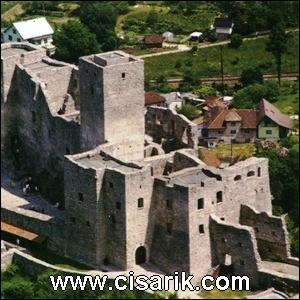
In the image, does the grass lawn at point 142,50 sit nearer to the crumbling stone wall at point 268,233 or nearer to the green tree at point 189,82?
the green tree at point 189,82

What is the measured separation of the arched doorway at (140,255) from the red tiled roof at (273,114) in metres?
21.6

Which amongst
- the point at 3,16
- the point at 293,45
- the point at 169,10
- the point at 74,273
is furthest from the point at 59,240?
the point at 3,16

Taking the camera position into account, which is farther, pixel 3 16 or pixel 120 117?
pixel 3 16

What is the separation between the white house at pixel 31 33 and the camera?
109688 millimetres

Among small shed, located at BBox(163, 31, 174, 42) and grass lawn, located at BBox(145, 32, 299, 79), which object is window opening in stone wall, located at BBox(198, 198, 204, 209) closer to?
grass lawn, located at BBox(145, 32, 299, 79)

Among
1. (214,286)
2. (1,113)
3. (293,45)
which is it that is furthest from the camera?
(293,45)

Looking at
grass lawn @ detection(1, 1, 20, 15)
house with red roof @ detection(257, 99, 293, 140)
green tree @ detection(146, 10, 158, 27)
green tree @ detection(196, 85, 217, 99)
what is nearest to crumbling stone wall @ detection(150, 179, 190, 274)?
house with red roof @ detection(257, 99, 293, 140)

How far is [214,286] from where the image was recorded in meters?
66.2

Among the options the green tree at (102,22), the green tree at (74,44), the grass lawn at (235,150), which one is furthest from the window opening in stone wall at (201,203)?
the green tree at (102,22)

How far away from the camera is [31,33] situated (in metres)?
110

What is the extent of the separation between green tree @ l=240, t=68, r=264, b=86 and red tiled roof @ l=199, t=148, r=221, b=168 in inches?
671

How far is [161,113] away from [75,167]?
9398mm

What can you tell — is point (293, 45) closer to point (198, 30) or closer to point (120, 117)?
point (198, 30)

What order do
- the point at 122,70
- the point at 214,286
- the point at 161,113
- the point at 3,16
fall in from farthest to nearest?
the point at 3,16
the point at 161,113
the point at 122,70
the point at 214,286
